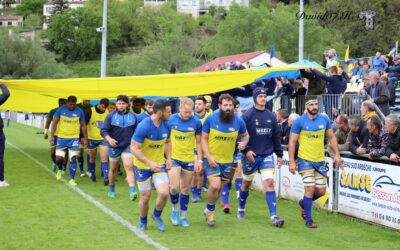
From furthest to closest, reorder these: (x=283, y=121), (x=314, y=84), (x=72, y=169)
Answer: (x=314, y=84), (x=72, y=169), (x=283, y=121)

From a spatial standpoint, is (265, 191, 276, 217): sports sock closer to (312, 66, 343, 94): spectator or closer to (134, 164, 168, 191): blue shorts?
(134, 164, 168, 191): blue shorts

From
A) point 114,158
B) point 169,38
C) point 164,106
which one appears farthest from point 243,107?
point 169,38

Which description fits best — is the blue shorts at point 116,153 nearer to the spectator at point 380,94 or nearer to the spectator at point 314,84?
the spectator at point 314,84

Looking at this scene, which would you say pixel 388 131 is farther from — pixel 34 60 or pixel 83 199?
pixel 34 60

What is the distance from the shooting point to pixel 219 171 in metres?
11.0

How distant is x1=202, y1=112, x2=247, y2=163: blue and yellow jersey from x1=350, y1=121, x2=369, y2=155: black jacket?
254 centimetres

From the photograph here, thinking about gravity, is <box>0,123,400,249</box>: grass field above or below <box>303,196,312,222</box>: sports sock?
below

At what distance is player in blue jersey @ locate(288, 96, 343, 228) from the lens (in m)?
11.0

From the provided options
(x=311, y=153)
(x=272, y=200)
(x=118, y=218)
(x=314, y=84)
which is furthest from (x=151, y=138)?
(x=314, y=84)

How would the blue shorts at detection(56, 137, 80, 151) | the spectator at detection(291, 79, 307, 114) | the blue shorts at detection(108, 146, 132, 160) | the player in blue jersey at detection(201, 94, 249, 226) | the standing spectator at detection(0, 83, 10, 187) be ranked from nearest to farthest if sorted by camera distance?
the player in blue jersey at detection(201, 94, 249, 226) → the blue shorts at detection(108, 146, 132, 160) → the standing spectator at detection(0, 83, 10, 187) → the blue shorts at detection(56, 137, 80, 151) → the spectator at detection(291, 79, 307, 114)

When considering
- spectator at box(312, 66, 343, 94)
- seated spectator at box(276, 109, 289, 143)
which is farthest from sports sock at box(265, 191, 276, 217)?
spectator at box(312, 66, 343, 94)

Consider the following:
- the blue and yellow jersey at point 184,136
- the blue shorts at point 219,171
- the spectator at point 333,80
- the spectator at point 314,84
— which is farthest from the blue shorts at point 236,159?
the spectator at point 314,84

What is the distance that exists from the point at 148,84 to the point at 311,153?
802cm

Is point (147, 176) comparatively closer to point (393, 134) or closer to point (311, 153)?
point (311, 153)
